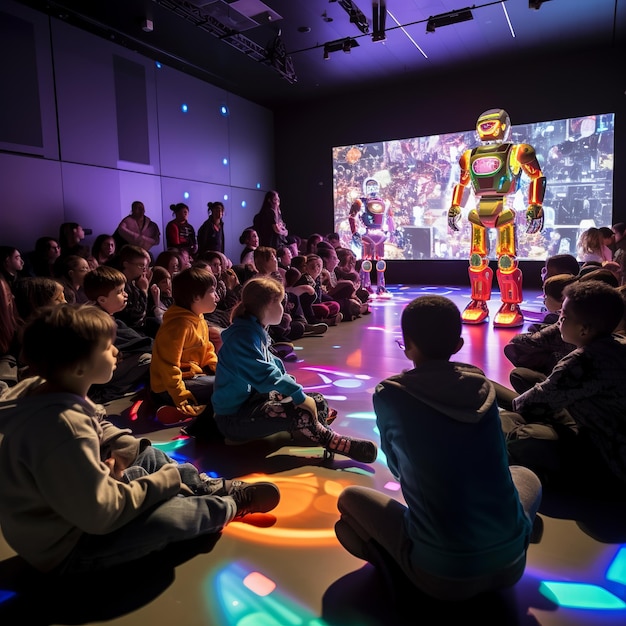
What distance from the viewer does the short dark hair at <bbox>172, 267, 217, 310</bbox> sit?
284 centimetres

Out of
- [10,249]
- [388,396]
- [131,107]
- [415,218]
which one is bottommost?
[388,396]

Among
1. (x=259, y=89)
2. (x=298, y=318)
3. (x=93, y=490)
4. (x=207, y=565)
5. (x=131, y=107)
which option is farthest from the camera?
(x=259, y=89)

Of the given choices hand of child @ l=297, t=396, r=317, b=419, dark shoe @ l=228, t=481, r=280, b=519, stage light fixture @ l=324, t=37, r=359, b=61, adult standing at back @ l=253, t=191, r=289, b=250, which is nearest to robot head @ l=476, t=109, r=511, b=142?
stage light fixture @ l=324, t=37, r=359, b=61

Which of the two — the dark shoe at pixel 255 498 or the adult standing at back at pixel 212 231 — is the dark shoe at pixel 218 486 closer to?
the dark shoe at pixel 255 498

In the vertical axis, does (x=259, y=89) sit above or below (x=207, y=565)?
above

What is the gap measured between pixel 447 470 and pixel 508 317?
15.0 feet

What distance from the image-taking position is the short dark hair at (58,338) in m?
1.33

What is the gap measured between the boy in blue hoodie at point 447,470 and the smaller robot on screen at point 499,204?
4339 millimetres

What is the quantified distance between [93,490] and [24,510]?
0.24 meters

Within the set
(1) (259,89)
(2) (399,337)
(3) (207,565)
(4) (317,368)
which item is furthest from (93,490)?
(1) (259,89)

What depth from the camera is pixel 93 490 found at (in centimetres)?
130

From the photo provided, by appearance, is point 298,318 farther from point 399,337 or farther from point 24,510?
point 24,510

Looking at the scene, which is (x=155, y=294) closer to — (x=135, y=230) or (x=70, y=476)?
(x=70, y=476)

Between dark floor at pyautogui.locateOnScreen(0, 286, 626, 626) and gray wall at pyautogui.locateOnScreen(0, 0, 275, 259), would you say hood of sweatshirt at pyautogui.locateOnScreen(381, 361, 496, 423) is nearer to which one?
dark floor at pyautogui.locateOnScreen(0, 286, 626, 626)
